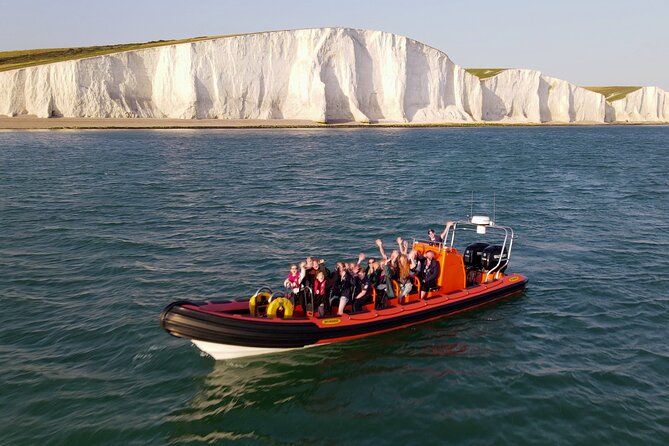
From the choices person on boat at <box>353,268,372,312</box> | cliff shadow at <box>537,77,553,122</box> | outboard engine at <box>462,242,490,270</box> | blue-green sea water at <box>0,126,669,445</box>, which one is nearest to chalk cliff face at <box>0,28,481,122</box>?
cliff shadow at <box>537,77,553,122</box>

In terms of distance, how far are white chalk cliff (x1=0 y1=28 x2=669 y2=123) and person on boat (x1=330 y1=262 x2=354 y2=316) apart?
66.1 m

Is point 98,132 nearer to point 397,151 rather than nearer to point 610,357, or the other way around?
point 397,151

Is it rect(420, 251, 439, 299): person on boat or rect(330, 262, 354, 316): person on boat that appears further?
rect(420, 251, 439, 299): person on boat

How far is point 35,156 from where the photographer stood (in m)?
39.8

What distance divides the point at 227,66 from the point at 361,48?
2133 cm

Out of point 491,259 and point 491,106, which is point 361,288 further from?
point 491,106

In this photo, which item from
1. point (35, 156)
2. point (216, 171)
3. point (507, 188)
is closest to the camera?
point (507, 188)

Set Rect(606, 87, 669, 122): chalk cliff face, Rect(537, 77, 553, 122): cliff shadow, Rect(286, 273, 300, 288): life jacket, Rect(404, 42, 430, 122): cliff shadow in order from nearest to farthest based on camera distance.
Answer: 1. Rect(286, 273, 300, 288): life jacket
2. Rect(404, 42, 430, 122): cliff shadow
3. Rect(537, 77, 553, 122): cliff shadow
4. Rect(606, 87, 669, 122): chalk cliff face

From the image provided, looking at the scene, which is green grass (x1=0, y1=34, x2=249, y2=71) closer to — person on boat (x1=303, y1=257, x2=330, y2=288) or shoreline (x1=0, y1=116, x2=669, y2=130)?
shoreline (x1=0, y1=116, x2=669, y2=130)

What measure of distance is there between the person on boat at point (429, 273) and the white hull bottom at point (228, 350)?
3.87 metres

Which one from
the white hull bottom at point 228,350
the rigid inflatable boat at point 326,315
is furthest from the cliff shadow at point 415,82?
the white hull bottom at point 228,350

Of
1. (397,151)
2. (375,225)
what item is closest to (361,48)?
(397,151)

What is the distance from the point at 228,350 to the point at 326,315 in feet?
7.20

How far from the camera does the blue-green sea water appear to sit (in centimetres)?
833
